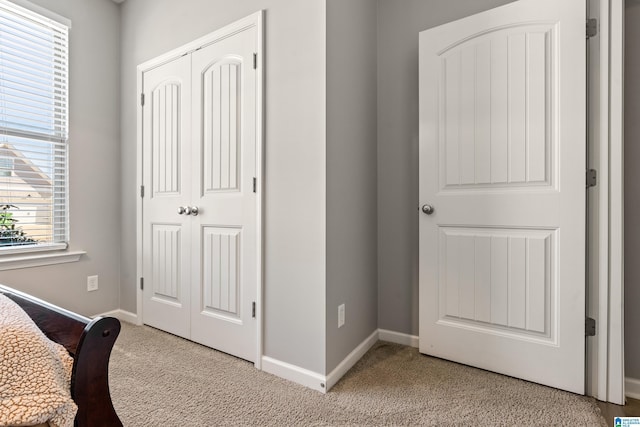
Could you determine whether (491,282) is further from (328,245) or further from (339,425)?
(339,425)

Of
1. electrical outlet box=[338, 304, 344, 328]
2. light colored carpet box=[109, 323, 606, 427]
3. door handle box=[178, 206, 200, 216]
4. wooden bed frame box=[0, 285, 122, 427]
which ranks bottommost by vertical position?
light colored carpet box=[109, 323, 606, 427]

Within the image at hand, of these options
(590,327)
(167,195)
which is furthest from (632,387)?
(167,195)

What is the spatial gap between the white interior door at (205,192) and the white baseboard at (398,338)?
87cm

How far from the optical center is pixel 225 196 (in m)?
2.02

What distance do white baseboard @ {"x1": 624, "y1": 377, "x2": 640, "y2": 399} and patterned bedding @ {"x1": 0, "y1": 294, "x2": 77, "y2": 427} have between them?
7.26 ft

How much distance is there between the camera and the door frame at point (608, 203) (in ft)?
4.82

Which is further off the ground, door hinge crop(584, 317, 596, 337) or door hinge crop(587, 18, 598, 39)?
door hinge crop(587, 18, 598, 39)

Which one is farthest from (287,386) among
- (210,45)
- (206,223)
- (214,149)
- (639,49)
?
(639,49)

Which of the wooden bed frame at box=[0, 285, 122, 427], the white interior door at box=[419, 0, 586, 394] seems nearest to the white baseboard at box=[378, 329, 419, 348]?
the white interior door at box=[419, 0, 586, 394]

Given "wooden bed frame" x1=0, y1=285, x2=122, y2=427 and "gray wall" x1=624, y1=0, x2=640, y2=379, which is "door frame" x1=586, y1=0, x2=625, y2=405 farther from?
"wooden bed frame" x1=0, y1=285, x2=122, y2=427

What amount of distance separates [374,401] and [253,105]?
5.42 feet

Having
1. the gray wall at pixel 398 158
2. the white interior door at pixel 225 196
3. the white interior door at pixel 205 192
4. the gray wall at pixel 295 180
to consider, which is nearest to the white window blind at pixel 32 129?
the white interior door at pixel 205 192

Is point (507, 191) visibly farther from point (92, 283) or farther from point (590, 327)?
point (92, 283)

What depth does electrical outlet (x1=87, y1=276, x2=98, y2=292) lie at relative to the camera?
8.27 ft
